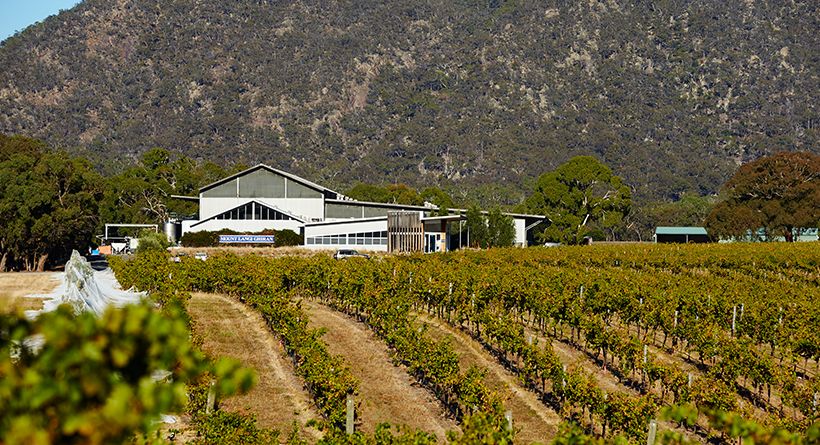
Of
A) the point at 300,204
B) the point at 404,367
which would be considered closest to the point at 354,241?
the point at 300,204

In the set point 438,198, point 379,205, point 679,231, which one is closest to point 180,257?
point 379,205

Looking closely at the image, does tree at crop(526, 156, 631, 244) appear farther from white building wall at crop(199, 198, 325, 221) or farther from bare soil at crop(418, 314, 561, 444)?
bare soil at crop(418, 314, 561, 444)

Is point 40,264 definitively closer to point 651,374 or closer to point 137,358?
point 651,374

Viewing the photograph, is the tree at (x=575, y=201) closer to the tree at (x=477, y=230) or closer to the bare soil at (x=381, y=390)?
the tree at (x=477, y=230)

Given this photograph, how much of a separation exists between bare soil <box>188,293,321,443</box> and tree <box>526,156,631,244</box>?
59584 mm

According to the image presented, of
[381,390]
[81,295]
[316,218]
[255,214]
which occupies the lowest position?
[381,390]

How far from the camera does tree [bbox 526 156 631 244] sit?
84438mm

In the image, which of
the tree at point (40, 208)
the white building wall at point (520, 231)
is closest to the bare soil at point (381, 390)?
the tree at point (40, 208)

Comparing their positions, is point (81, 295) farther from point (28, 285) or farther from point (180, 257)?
point (180, 257)

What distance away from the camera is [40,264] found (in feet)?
168

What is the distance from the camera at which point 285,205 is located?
71.9m

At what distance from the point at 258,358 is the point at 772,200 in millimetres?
82374

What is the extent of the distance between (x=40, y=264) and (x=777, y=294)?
49.7 meters

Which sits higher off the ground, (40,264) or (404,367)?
(40,264)
